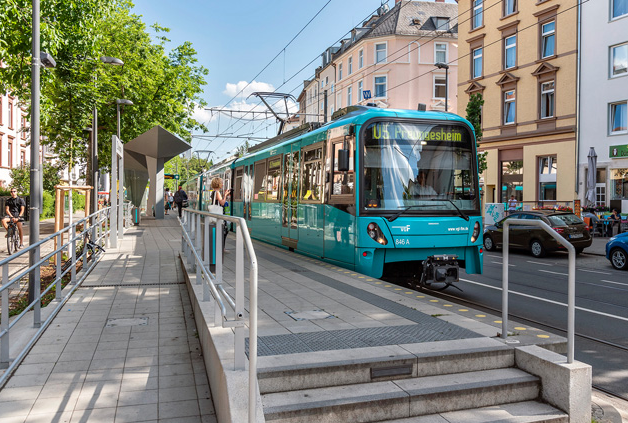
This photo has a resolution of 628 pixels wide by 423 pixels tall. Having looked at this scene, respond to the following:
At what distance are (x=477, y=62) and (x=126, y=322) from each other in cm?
3208

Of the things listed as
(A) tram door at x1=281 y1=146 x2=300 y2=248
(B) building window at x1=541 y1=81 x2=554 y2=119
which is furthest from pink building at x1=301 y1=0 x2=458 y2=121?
(A) tram door at x1=281 y1=146 x2=300 y2=248

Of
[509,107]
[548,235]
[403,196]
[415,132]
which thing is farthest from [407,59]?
[403,196]

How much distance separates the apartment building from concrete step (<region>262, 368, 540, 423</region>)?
79.6ft

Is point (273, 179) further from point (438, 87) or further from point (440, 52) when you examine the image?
point (440, 52)

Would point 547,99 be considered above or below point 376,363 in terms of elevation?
above

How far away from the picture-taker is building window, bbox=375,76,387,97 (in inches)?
1987

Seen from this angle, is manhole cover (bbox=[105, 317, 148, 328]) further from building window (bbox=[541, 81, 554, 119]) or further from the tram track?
building window (bbox=[541, 81, 554, 119])

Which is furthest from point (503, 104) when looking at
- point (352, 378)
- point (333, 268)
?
point (352, 378)

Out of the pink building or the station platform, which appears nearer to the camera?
the station platform

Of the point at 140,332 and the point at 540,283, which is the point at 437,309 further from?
the point at 540,283

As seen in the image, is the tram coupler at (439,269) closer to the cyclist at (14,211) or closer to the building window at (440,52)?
the cyclist at (14,211)

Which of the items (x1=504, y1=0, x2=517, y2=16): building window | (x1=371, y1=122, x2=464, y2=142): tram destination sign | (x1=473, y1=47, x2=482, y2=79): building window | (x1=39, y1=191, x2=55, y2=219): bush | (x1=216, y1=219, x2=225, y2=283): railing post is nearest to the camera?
(x1=216, y1=219, x2=225, y2=283): railing post

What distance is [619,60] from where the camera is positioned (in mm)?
25953

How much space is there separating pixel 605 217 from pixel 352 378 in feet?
77.3
